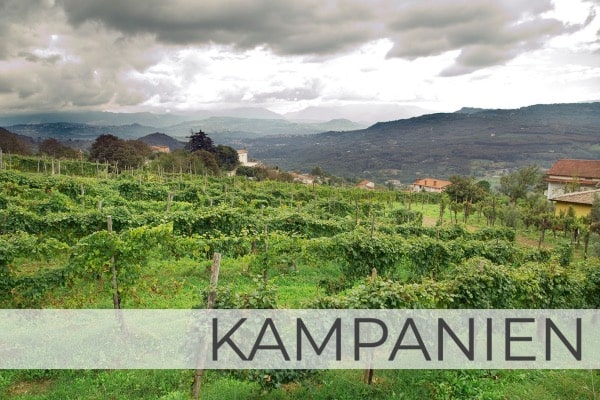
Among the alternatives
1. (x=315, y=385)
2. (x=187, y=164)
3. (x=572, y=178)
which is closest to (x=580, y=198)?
(x=572, y=178)

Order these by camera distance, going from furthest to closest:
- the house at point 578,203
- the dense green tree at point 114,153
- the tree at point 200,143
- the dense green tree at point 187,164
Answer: the tree at point 200,143 < the dense green tree at point 114,153 < the dense green tree at point 187,164 < the house at point 578,203

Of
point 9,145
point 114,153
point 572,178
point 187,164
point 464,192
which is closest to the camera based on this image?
point 464,192

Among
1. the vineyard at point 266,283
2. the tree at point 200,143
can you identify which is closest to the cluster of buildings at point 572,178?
the vineyard at point 266,283

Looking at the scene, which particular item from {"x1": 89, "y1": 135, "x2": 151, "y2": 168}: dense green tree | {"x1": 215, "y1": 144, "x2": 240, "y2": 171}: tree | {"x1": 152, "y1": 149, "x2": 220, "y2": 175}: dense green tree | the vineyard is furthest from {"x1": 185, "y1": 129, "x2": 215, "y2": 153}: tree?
the vineyard

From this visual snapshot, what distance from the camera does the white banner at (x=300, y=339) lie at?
6352mm

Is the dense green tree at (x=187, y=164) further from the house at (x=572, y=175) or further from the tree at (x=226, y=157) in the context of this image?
the house at (x=572, y=175)

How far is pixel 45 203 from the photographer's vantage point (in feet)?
51.4

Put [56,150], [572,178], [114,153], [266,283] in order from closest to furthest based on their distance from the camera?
[266,283], [572,178], [114,153], [56,150]

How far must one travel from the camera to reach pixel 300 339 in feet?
21.5

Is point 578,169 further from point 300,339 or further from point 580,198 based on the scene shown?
point 300,339

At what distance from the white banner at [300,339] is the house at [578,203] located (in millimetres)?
26828

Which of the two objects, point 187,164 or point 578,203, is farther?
point 187,164

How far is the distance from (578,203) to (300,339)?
117 feet

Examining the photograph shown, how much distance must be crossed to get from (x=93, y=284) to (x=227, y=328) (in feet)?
16.0
